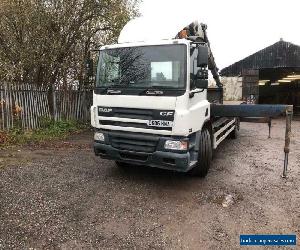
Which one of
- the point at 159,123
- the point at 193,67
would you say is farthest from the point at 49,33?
the point at 159,123

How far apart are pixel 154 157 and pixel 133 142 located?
0.52m

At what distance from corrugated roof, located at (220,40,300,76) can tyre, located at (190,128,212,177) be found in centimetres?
1390

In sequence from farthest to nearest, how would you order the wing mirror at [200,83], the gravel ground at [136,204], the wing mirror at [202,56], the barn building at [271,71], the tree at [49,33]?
the barn building at [271,71] → the tree at [49,33] → the wing mirror at [200,83] → the wing mirror at [202,56] → the gravel ground at [136,204]

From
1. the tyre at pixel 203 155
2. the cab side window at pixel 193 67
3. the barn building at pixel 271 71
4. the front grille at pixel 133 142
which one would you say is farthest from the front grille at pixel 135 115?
the barn building at pixel 271 71

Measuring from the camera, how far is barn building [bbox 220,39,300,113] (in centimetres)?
2056

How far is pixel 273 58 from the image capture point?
69.2 ft

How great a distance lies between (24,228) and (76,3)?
32.5 ft

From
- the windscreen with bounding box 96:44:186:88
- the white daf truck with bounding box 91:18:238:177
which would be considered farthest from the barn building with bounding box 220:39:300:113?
the windscreen with bounding box 96:44:186:88

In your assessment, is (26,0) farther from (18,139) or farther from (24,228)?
(24,228)

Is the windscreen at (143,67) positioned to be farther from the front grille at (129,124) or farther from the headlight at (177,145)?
the headlight at (177,145)

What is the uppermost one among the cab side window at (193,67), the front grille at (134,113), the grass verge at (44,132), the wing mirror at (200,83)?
the cab side window at (193,67)

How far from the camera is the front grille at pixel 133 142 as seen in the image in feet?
19.1

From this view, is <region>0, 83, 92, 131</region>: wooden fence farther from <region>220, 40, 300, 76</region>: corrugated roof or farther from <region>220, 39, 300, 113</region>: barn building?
<region>220, 40, 300, 76</region>: corrugated roof

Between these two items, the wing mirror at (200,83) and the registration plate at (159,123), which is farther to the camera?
the wing mirror at (200,83)
